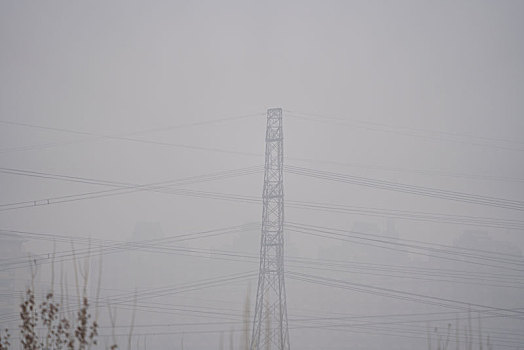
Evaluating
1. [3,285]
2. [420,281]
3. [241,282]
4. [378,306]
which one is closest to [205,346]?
[241,282]

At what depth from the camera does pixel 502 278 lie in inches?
1668

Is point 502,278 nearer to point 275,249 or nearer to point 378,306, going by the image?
point 378,306

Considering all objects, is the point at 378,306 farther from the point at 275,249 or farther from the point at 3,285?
the point at 3,285

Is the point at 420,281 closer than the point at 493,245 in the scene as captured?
Yes

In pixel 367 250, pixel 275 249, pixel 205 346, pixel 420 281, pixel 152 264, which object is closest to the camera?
pixel 275 249

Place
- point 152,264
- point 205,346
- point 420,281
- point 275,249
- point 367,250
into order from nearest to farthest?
1. point 275,249
2. point 205,346
3. point 420,281
4. point 152,264
5. point 367,250

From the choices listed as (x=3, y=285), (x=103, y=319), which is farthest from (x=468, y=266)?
(x=3, y=285)

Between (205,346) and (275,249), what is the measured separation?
56.5ft

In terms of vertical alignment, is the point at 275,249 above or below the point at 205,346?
above

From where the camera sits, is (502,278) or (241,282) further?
(502,278)

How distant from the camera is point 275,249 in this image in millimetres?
20172

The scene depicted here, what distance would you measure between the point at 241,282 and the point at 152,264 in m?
11.1

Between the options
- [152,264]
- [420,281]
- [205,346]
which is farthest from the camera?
[152,264]

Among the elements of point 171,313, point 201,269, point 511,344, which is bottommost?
point 511,344
